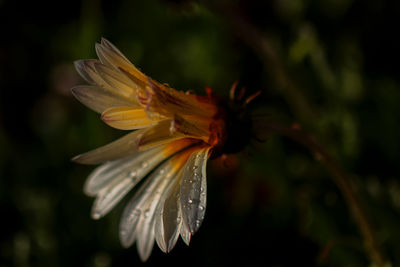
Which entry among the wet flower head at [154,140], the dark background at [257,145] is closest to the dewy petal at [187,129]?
the wet flower head at [154,140]

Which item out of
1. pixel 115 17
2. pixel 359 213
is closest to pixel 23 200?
pixel 115 17

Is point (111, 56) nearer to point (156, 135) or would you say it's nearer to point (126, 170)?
point (156, 135)

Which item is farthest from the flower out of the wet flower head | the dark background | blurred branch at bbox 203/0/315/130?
blurred branch at bbox 203/0/315/130

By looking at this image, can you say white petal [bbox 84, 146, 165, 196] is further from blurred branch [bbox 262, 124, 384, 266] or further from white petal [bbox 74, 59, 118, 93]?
blurred branch [bbox 262, 124, 384, 266]

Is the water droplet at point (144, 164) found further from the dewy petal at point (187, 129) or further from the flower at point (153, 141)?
the dewy petal at point (187, 129)

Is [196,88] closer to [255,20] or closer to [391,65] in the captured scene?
[255,20]
